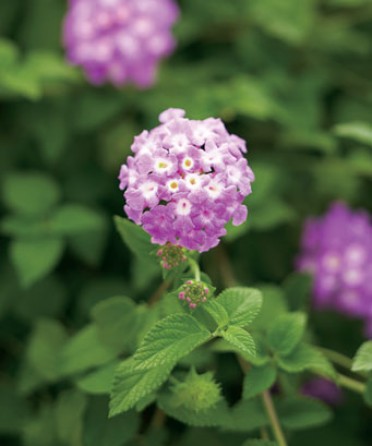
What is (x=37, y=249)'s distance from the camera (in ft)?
7.15

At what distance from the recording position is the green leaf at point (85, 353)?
1.82 metres

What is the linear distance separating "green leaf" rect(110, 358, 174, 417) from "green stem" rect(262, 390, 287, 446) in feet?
1.38

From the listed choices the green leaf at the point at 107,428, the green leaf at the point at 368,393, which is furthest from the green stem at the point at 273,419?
the green leaf at the point at 107,428

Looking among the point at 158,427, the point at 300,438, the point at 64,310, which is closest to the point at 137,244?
the point at 158,427

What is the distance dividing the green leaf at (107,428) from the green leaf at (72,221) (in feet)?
2.20

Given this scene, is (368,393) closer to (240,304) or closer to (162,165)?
(240,304)

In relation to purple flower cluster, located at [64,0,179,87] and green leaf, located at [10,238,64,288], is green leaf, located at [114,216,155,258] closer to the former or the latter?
green leaf, located at [10,238,64,288]

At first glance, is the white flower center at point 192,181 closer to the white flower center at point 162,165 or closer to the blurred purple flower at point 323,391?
the white flower center at point 162,165

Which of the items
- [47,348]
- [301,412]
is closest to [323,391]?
[301,412]

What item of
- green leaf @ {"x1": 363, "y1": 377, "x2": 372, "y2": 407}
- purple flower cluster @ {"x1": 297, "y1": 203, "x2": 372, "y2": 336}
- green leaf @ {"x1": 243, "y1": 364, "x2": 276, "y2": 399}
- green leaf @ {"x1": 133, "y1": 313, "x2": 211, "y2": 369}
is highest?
green leaf @ {"x1": 133, "y1": 313, "x2": 211, "y2": 369}

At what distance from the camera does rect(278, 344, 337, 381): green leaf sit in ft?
5.33

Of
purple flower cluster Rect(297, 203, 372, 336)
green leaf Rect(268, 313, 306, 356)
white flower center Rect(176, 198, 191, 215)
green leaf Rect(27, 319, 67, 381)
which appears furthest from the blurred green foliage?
white flower center Rect(176, 198, 191, 215)

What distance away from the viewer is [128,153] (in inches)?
103

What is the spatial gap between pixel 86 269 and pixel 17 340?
38 centimetres
